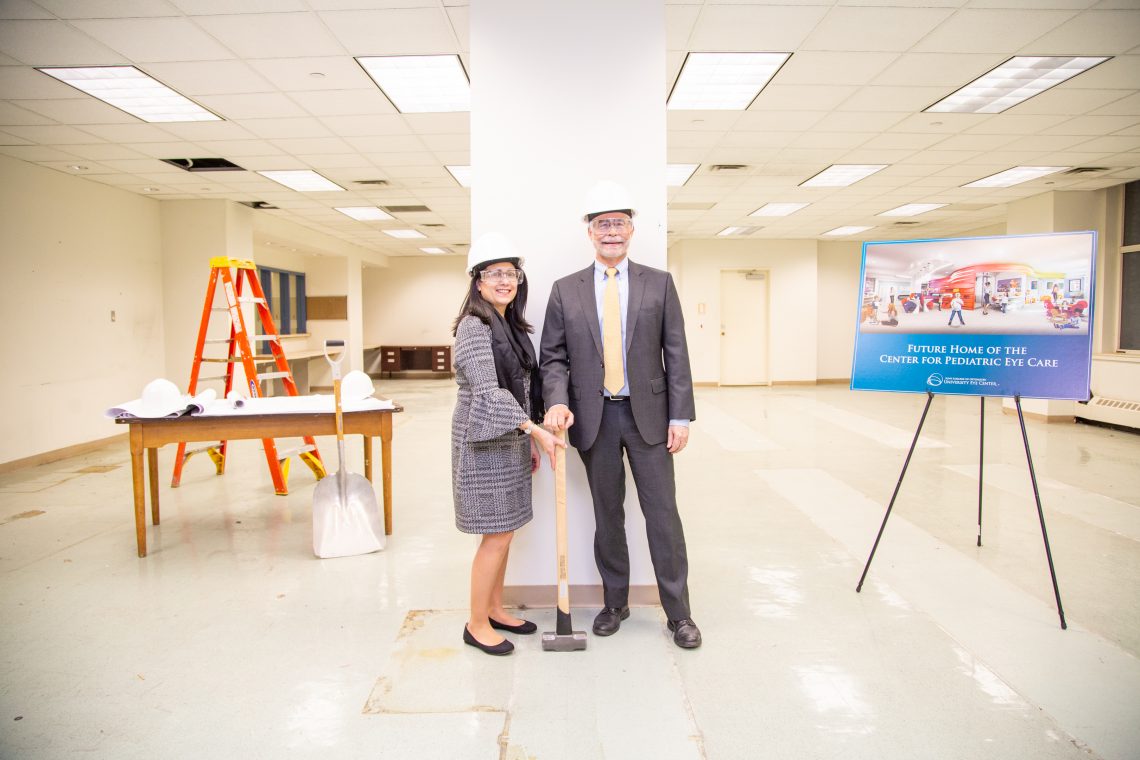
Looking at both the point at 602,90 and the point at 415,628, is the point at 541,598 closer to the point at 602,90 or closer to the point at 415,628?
the point at 415,628

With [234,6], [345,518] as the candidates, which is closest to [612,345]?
[345,518]

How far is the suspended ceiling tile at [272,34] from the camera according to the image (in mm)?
3467

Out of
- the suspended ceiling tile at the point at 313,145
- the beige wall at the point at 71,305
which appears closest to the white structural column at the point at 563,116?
the suspended ceiling tile at the point at 313,145

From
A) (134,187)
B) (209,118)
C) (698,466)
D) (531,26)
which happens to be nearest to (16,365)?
(134,187)

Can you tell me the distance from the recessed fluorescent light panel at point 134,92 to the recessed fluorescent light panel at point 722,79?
145 inches

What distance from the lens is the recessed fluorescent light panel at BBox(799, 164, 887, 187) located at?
6637 mm

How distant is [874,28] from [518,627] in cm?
387

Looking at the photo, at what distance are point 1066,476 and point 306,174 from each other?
7.83 meters

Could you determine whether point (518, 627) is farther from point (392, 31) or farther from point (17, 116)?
point (17, 116)

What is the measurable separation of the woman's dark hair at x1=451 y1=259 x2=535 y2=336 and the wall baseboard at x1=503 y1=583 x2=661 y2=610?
1.17m

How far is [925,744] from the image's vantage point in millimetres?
1828

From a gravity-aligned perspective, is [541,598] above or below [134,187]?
below

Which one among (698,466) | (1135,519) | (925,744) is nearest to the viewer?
(925,744)

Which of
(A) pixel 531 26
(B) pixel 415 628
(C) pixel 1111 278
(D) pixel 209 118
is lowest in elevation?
(B) pixel 415 628
